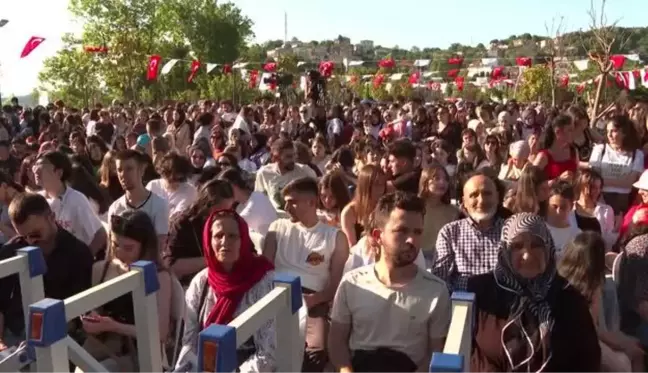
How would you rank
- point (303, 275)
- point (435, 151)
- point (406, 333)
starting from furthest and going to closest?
point (435, 151) < point (303, 275) < point (406, 333)

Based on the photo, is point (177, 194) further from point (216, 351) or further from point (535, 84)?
point (535, 84)

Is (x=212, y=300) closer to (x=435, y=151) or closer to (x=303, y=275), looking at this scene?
(x=303, y=275)

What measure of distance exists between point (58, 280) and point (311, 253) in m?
1.54

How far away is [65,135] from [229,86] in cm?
3870

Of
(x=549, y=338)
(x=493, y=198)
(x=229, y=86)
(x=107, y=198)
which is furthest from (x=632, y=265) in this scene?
(x=229, y=86)

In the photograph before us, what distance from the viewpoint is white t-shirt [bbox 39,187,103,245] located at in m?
5.56

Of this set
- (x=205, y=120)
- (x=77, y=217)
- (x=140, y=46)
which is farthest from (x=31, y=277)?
(x=140, y=46)

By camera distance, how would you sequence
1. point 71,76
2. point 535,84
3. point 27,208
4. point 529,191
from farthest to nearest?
point 71,76, point 535,84, point 529,191, point 27,208

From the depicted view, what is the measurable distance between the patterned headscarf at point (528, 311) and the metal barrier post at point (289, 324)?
882mm

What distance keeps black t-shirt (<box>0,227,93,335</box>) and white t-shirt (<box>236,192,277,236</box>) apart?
5.71 ft

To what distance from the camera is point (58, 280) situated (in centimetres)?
433

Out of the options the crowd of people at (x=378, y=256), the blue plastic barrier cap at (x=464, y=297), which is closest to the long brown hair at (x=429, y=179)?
the crowd of people at (x=378, y=256)

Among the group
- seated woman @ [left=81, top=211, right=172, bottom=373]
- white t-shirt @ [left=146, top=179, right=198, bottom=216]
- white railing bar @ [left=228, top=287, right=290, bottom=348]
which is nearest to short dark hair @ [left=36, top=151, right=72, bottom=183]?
white t-shirt @ [left=146, top=179, right=198, bottom=216]

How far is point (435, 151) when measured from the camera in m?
9.25
